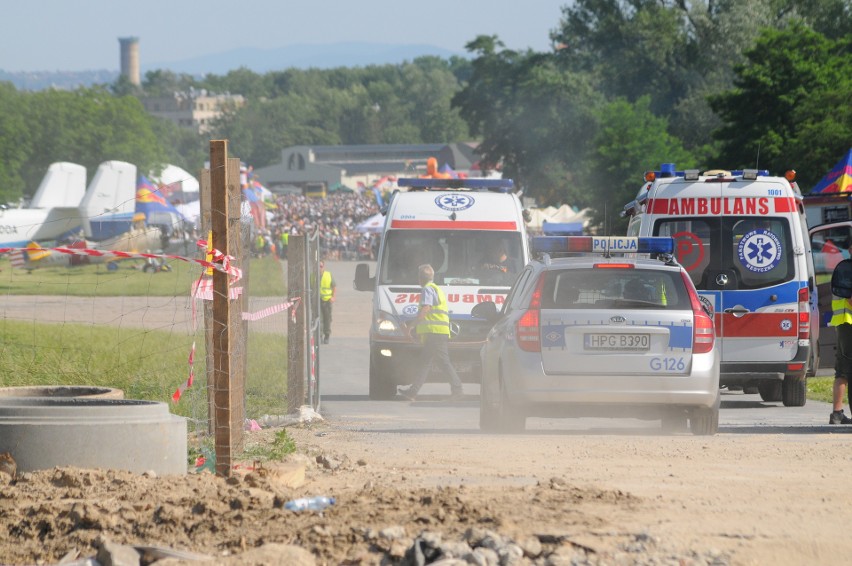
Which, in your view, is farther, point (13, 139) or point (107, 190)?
point (13, 139)

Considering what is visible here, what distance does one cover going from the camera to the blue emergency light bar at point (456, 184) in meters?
20.4

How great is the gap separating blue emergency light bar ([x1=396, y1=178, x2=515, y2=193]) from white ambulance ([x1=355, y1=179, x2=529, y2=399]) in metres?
0.60

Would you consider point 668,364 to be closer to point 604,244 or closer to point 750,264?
point 604,244

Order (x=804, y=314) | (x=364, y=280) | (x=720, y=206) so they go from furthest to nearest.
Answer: (x=364, y=280) → (x=720, y=206) → (x=804, y=314)

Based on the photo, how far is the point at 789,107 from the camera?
171ft

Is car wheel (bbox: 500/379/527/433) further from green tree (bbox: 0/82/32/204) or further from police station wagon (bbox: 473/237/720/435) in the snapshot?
green tree (bbox: 0/82/32/204)

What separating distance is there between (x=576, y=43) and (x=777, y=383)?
260ft

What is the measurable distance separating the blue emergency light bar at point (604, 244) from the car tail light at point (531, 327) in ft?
3.53

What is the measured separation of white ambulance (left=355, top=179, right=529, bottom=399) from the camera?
18562 millimetres

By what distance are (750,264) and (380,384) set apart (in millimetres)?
4807

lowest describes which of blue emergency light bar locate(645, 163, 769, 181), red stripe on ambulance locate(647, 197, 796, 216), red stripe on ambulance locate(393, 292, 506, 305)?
red stripe on ambulance locate(393, 292, 506, 305)

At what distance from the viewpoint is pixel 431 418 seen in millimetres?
15750

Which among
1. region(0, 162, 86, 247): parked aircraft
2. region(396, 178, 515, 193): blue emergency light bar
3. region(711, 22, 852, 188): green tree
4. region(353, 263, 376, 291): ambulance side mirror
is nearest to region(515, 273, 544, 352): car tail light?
region(353, 263, 376, 291): ambulance side mirror

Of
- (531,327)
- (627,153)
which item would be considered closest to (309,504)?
(531,327)
